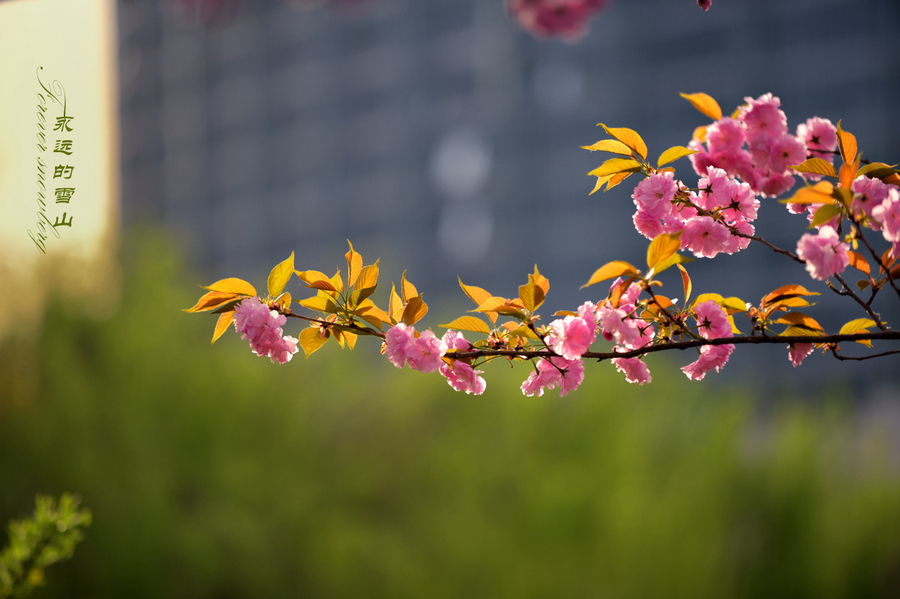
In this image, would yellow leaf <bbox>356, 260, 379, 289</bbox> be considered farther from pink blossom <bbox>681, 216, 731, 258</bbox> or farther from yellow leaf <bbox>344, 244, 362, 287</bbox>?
pink blossom <bbox>681, 216, 731, 258</bbox>

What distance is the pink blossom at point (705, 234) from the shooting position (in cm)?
99

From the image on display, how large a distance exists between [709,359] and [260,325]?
66 cm

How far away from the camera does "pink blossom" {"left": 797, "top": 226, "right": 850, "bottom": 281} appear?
32.7 inches

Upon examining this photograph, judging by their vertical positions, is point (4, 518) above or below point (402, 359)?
below

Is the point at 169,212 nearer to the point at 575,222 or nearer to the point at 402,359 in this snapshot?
the point at 575,222

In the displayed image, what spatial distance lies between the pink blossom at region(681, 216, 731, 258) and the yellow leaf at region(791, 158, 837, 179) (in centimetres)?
13

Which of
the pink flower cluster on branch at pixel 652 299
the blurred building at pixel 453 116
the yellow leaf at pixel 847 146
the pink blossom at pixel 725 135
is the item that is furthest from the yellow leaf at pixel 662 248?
the blurred building at pixel 453 116

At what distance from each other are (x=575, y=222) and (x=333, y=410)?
2160cm

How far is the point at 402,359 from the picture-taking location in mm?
950

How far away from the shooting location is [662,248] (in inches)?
33.7

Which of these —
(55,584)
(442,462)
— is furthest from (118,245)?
(442,462)

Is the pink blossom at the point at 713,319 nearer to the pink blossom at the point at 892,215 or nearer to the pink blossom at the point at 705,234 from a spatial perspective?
the pink blossom at the point at 705,234

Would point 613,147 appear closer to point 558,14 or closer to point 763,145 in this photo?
point 763,145

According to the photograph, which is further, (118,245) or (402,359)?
(118,245)
